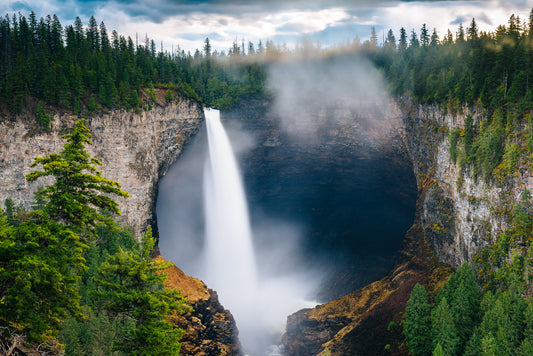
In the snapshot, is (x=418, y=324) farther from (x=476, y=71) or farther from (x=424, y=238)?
(x=476, y=71)

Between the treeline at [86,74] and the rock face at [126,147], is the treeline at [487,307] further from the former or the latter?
the treeline at [86,74]

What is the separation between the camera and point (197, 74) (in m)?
80.6

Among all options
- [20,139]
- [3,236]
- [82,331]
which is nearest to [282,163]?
[20,139]

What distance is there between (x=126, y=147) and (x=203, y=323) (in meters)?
22.9

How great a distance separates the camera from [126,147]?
49.9 metres

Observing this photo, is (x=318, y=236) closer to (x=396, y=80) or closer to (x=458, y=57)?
Answer: (x=396, y=80)

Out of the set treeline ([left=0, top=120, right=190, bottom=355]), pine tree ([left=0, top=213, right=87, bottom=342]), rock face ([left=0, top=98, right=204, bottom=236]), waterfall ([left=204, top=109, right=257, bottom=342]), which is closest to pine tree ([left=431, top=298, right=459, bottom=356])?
treeline ([left=0, top=120, right=190, bottom=355])

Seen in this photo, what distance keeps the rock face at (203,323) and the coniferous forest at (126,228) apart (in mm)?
6854

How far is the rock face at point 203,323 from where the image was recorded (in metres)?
42.1

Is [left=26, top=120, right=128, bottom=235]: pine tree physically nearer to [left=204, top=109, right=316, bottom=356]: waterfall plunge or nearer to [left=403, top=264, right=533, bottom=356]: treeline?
[left=403, top=264, right=533, bottom=356]: treeline

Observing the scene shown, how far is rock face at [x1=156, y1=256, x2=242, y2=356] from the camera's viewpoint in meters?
42.1

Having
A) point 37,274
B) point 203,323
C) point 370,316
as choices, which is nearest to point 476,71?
point 370,316

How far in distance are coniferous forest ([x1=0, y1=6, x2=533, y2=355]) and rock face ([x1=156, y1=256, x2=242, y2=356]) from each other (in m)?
6.85

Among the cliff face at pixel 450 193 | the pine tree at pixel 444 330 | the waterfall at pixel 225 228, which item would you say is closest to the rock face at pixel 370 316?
the cliff face at pixel 450 193
